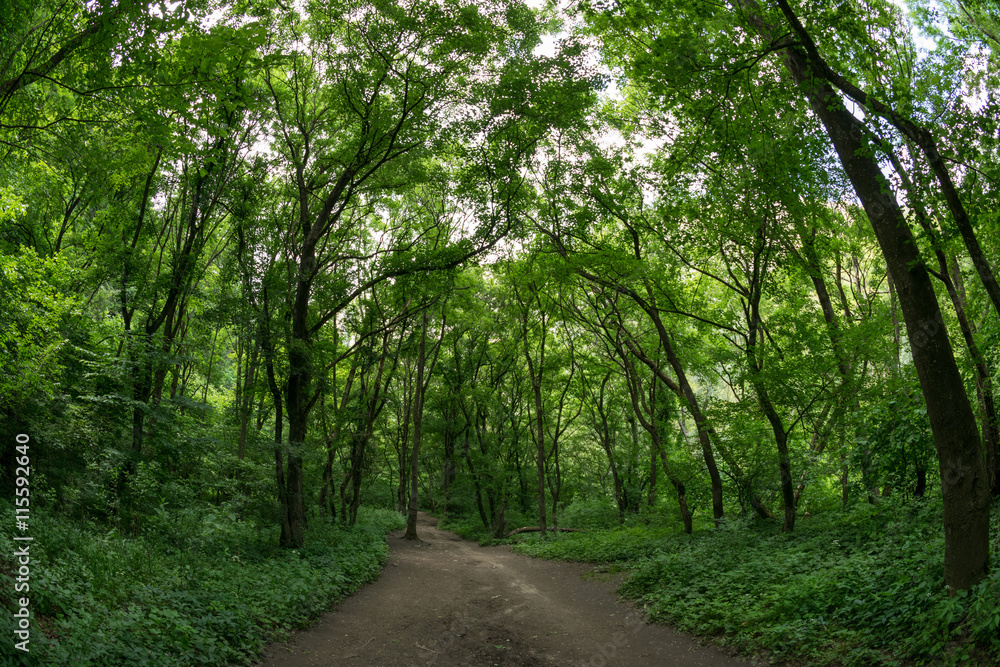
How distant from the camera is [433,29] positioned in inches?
389

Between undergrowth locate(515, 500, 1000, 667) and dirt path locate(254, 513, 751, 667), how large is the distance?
1.88 feet

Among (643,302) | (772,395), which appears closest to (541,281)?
(643,302)

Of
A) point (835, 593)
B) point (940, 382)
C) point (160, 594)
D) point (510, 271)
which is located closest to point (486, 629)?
point (160, 594)

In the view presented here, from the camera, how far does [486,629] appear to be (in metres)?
7.77

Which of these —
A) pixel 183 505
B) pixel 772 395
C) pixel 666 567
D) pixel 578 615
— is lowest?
pixel 578 615

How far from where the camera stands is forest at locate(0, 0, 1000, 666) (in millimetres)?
5109

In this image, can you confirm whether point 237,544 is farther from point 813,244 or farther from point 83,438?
point 813,244

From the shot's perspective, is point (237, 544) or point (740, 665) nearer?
point (740, 665)

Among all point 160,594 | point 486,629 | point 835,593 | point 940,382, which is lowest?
point 486,629

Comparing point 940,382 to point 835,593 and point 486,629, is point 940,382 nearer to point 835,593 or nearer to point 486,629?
point 835,593

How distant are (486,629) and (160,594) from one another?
167 inches

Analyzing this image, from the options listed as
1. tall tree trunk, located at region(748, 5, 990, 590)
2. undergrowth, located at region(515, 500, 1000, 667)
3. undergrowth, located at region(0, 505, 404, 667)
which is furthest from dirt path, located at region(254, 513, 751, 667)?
tall tree trunk, located at region(748, 5, 990, 590)

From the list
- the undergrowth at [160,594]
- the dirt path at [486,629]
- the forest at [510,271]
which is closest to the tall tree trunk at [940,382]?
the forest at [510,271]

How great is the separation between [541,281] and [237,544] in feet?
32.0
